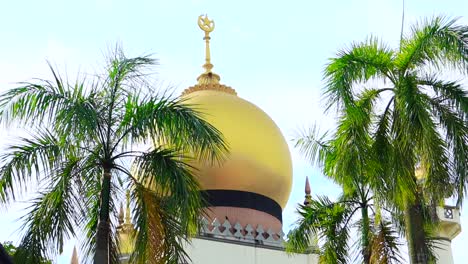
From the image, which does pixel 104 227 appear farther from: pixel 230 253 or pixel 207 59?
pixel 207 59

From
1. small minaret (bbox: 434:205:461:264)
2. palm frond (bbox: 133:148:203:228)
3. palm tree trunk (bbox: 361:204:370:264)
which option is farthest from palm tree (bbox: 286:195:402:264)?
small minaret (bbox: 434:205:461:264)

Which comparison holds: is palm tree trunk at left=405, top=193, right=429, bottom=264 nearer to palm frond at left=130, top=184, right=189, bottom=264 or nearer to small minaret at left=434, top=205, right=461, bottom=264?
palm frond at left=130, top=184, right=189, bottom=264

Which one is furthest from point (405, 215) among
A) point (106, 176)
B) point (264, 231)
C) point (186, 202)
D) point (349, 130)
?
point (264, 231)

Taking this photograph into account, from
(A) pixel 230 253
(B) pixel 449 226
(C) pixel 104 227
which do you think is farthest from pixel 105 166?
(B) pixel 449 226

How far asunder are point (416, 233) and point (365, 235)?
6.23 ft

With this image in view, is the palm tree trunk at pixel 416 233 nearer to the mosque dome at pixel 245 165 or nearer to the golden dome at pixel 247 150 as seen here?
the mosque dome at pixel 245 165

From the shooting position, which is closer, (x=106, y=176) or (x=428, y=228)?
(x=106, y=176)

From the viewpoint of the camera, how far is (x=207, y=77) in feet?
83.0

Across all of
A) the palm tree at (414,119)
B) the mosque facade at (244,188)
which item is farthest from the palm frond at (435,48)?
the mosque facade at (244,188)

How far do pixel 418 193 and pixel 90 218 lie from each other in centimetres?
370

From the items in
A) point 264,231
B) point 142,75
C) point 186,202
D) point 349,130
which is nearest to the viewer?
point 186,202

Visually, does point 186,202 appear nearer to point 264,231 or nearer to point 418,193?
point 418,193

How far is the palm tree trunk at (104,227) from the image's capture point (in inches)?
394

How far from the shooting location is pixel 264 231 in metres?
22.8
